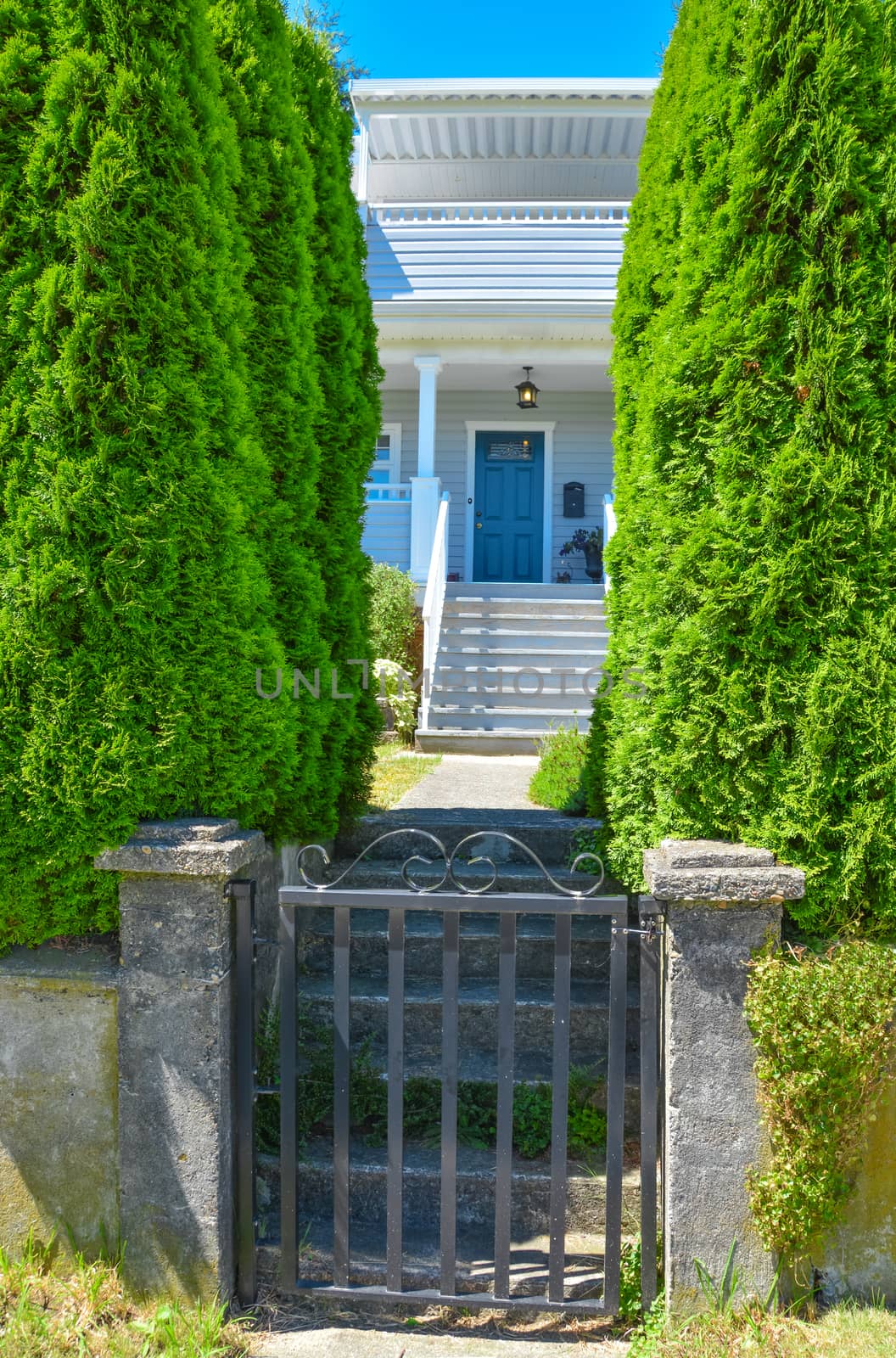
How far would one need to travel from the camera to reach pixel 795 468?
2.30 m

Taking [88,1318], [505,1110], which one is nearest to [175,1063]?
[88,1318]

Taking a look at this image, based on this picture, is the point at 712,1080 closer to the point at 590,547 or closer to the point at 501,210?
the point at 590,547

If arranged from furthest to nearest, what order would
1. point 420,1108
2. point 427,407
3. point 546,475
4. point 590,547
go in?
1. point 546,475
2. point 590,547
3. point 427,407
4. point 420,1108

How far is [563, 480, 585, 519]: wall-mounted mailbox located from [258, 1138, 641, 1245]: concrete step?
1033 centimetres

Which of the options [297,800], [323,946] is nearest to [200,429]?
[297,800]

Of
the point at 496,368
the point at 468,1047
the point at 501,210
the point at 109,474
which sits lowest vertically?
the point at 468,1047

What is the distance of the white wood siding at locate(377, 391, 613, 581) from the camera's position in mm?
12477

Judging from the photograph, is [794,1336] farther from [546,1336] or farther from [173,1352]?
[173,1352]

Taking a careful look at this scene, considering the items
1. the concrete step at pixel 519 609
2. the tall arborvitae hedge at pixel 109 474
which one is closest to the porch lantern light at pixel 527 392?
the concrete step at pixel 519 609

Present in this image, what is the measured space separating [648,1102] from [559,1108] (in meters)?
0.24

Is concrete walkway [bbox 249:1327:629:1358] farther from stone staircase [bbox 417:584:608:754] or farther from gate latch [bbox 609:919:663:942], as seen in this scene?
stone staircase [bbox 417:584:608:754]

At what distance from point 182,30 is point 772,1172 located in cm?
336

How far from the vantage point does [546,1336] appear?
2.38 meters

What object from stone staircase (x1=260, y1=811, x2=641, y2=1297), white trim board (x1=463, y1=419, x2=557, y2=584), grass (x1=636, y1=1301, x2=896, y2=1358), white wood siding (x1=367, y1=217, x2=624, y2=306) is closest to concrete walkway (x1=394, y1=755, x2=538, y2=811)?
stone staircase (x1=260, y1=811, x2=641, y2=1297)
